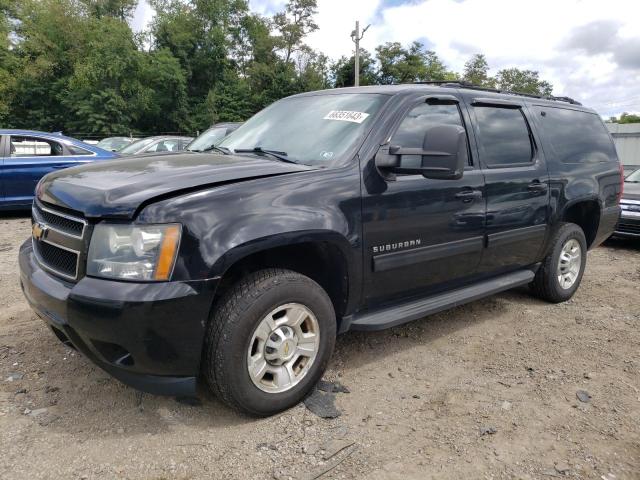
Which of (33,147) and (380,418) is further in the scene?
(33,147)

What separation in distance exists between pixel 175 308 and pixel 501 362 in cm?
235

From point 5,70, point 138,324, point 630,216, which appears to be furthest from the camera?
point 5,70

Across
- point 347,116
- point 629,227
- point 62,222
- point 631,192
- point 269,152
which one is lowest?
point 629,227

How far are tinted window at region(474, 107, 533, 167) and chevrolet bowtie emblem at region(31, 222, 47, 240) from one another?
2.92 meters

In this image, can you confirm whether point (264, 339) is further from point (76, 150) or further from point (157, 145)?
point (157, 145)

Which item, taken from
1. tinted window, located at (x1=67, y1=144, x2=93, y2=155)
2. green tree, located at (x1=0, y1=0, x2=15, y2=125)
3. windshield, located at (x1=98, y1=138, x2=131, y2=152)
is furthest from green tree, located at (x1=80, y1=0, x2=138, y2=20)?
tinted window, located at (x1=67, y1=144, x2=93, y2=155)

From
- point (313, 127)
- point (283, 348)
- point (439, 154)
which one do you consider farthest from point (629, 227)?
point (283, 348)

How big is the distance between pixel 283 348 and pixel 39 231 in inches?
59.6

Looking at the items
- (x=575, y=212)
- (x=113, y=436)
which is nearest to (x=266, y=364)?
(x=113, y=436)

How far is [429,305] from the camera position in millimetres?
3379

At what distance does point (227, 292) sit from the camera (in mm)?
2549

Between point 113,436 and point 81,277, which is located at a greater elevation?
point 81,277

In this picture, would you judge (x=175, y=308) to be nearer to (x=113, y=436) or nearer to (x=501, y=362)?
(x=113, y=436)

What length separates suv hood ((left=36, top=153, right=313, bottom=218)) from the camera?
234cm
